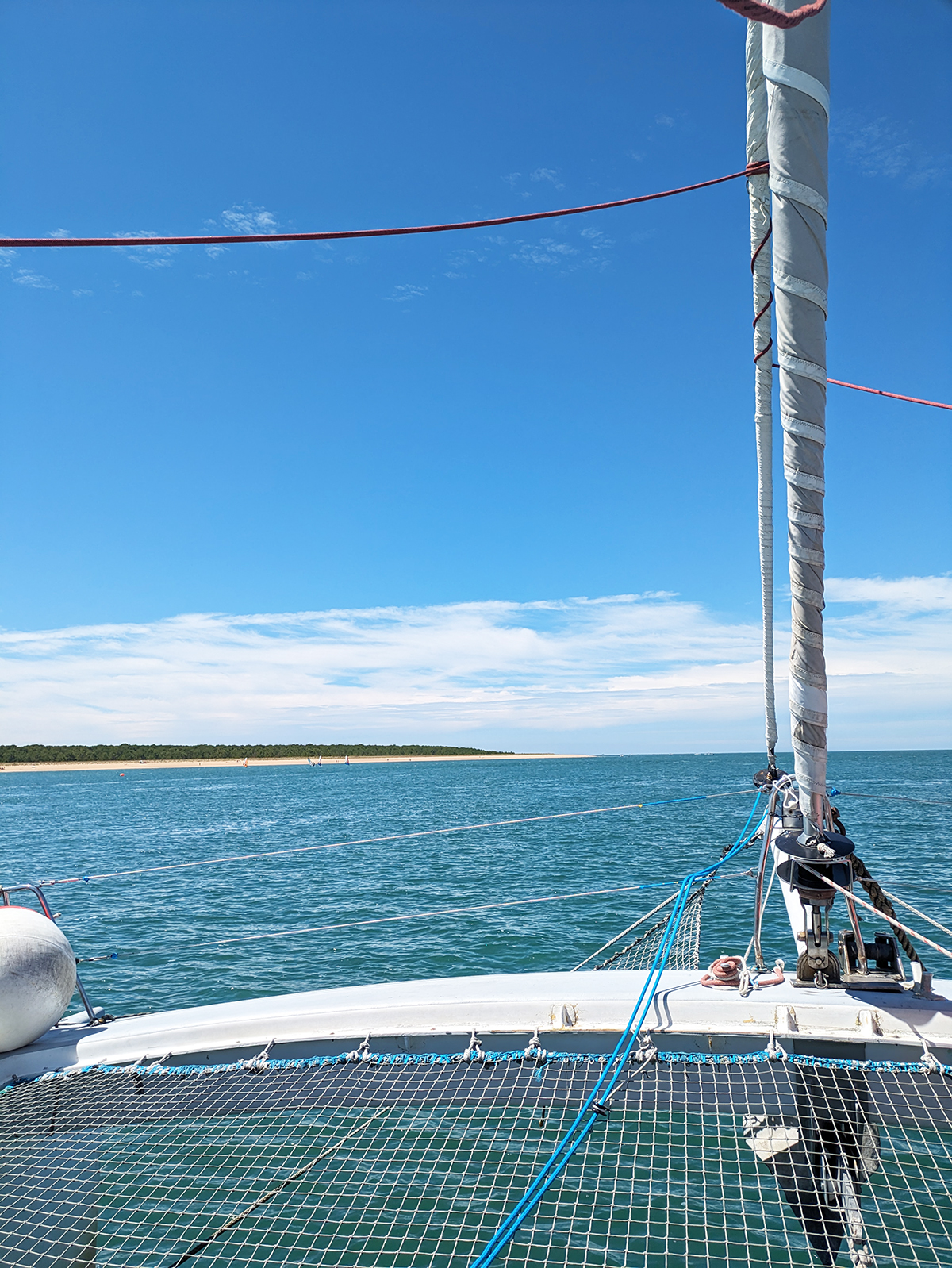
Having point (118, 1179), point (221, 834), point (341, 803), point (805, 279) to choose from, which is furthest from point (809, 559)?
point (341, 803)

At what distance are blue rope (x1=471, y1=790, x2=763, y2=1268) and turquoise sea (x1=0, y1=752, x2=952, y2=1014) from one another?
139 inches

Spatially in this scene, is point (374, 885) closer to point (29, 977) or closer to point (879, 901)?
point (29, 977)

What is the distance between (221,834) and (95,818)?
1552 cm

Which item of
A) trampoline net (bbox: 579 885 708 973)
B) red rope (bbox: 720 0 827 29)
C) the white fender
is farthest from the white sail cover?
the white fender

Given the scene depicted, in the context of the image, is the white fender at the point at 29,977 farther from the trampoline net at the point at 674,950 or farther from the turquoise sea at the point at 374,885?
the trampoline net at the point at 674,950

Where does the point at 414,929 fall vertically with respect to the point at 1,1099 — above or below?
below

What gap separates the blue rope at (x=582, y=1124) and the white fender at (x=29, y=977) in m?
3.80

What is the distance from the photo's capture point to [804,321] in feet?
→ 15.9

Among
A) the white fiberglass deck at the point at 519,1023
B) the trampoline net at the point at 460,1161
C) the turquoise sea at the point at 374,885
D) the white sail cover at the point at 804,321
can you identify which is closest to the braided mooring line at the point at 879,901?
the white fiberglass deck at the point at 519,1023

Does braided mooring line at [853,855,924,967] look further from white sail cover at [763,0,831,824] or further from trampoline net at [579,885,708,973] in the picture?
trampoline net at [579,885,708,973]

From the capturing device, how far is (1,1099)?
5379 mm

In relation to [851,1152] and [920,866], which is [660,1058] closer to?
[851,1152]

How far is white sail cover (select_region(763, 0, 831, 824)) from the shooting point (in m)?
4.70

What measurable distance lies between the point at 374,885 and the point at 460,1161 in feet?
61.9
